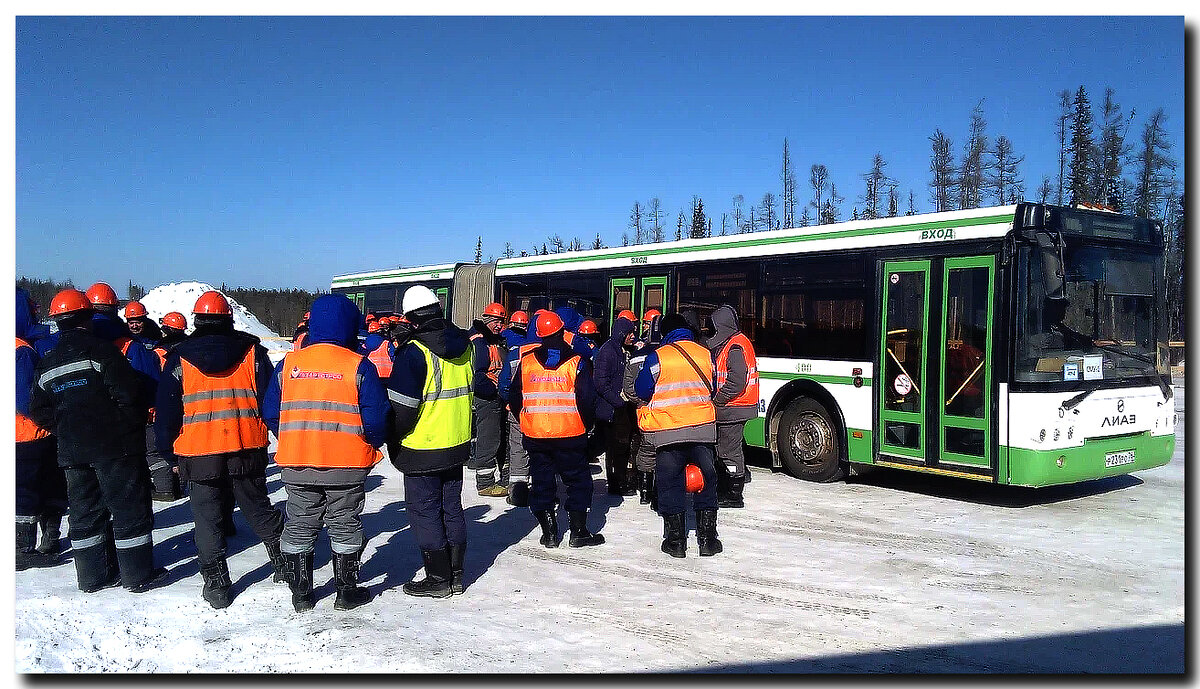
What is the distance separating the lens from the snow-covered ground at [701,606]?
4645 mm

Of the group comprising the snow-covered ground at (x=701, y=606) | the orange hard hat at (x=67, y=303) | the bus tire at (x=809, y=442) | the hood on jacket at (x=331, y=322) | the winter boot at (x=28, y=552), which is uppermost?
the orange hard hat at (x=67, y=303)

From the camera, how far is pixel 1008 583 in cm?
602

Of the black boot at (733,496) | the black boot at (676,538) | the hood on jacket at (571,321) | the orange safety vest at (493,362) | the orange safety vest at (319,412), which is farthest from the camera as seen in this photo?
the hood on jacket at (571,321)

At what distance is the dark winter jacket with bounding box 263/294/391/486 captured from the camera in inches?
205

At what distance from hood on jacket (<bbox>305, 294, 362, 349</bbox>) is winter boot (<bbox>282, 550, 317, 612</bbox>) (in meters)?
1.42

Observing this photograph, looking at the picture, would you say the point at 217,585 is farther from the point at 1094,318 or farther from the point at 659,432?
the point at 1094,318

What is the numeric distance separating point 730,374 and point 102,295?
5.95 meters

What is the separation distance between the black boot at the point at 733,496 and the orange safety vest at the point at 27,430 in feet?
20.1

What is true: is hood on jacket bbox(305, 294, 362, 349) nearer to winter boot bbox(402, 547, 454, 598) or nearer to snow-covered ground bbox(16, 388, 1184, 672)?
winter boot bbox(402, 547, 454, 598)

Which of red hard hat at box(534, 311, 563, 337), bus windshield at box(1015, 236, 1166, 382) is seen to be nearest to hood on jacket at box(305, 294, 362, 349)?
red hard hat at box(534, 311, 563, 337)

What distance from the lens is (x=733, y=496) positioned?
28.6 feet

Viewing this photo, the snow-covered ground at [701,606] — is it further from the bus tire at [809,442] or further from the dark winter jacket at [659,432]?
the bus tire at [809,442]

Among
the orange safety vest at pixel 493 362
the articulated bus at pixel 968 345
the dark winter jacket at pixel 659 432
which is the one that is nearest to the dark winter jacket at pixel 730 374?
the dark winter jacket at pixel 659 432

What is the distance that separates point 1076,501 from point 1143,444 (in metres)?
0.91
